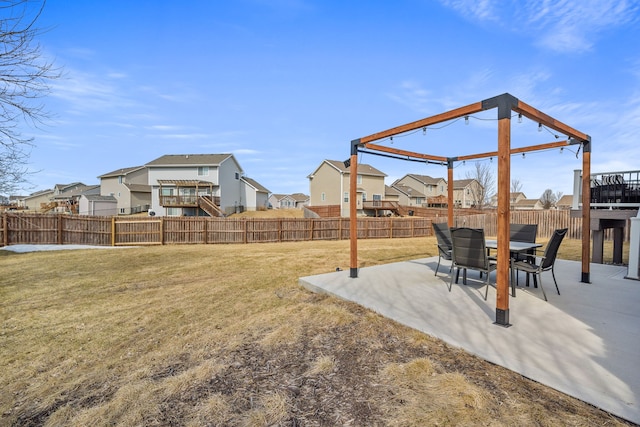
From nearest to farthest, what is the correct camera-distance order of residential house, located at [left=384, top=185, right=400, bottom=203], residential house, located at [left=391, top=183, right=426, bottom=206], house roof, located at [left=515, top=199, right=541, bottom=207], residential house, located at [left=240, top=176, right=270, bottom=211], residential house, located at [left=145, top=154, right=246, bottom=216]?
residential house, located at [left=145, top=154, right=246, bottom=216], residential house, located at [left=240, top=176, right=270, bottom=211], residential house, located at [left=384, top=185, right=400, bottom=203], residential house, located at [left=391, top=183, right=426, bottom=206], house roof, located at [left=515, top=199, right=541, bottom=207]

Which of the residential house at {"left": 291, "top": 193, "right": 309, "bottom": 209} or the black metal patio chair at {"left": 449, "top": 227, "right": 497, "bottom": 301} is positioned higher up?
the residential house at {"left": 291, "top": 193, "right": 309, "bottom": 209}

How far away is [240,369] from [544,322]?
3597mm

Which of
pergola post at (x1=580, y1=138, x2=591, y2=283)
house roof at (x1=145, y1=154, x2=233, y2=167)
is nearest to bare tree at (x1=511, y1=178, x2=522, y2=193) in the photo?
house roof at (x1=145, y1=154, x2=233, y2=167)

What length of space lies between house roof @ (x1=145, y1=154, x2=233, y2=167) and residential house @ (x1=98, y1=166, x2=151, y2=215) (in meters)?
6.93

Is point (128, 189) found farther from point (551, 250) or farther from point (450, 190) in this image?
point (551, 250)

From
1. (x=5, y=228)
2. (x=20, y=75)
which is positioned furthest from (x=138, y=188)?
(x=20, y=75)

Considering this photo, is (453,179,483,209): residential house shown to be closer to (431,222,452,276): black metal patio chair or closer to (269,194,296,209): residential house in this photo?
(269,194,296,209): residential house

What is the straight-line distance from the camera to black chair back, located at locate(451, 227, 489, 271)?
4.51 meters

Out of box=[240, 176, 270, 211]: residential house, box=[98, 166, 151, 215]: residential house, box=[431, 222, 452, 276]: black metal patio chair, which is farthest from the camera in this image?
box=[240, 176, 270, 211]: residential house

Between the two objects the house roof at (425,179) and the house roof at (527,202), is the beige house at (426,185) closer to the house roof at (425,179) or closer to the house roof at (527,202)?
the house roof at (425,179)

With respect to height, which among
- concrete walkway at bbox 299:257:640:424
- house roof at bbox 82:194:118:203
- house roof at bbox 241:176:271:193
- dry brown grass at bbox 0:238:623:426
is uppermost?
house roof at bbox 241:176:271:193

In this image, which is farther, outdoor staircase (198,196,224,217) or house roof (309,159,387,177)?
house roof (309,159,387,177)

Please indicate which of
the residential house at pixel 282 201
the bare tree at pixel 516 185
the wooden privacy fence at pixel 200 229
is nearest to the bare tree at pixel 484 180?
the bare tree at pixel 516 185

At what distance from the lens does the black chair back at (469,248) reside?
451 centimetres
